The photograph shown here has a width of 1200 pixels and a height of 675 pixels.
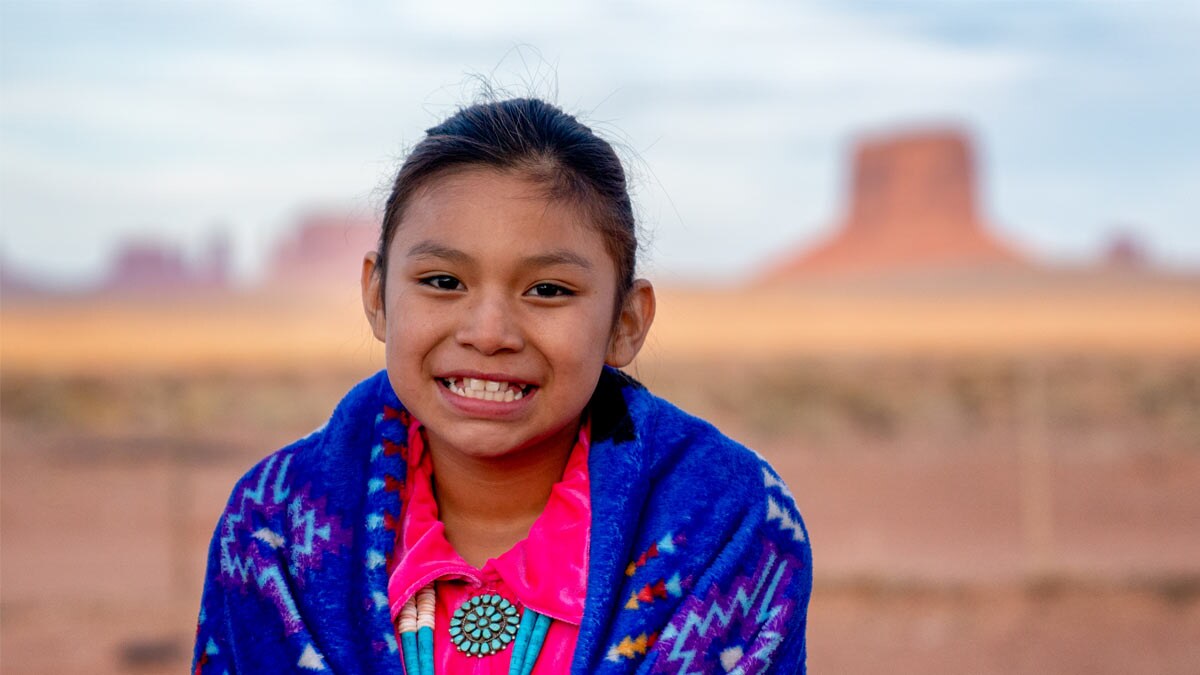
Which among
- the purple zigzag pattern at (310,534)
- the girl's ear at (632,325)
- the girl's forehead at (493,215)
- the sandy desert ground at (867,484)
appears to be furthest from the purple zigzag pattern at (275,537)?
the girl's ear at (632,325)

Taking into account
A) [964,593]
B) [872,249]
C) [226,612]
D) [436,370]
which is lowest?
[872,249]

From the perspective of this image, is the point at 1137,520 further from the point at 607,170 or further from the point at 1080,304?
the point at 1080,304

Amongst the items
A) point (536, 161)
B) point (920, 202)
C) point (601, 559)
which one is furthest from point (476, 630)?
point (920, 202)

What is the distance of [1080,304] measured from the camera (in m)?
57.1

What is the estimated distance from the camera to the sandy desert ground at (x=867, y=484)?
7.79 m

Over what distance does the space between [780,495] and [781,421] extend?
67.2 feet

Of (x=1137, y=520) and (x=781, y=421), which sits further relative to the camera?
(x=781, y=421)

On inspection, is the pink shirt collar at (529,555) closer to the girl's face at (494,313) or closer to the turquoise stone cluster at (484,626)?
the turquoise stone cluster at (484,626)

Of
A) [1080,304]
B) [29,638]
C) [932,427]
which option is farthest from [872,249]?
[29,638]

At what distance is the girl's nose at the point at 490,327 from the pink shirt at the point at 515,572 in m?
0.34

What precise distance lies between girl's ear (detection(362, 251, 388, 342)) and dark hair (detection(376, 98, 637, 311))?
0.02 metres

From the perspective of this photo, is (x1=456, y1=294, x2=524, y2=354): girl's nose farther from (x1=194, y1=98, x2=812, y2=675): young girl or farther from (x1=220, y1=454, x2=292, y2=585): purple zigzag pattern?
(x1=220, y1=454, x2=292, y2=585): purple zigzag pattern

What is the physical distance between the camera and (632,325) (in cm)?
237

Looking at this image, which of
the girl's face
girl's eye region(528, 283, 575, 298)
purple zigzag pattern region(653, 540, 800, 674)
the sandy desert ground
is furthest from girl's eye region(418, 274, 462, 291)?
purple zigzag pattern region(653, 540, 800, 674)
